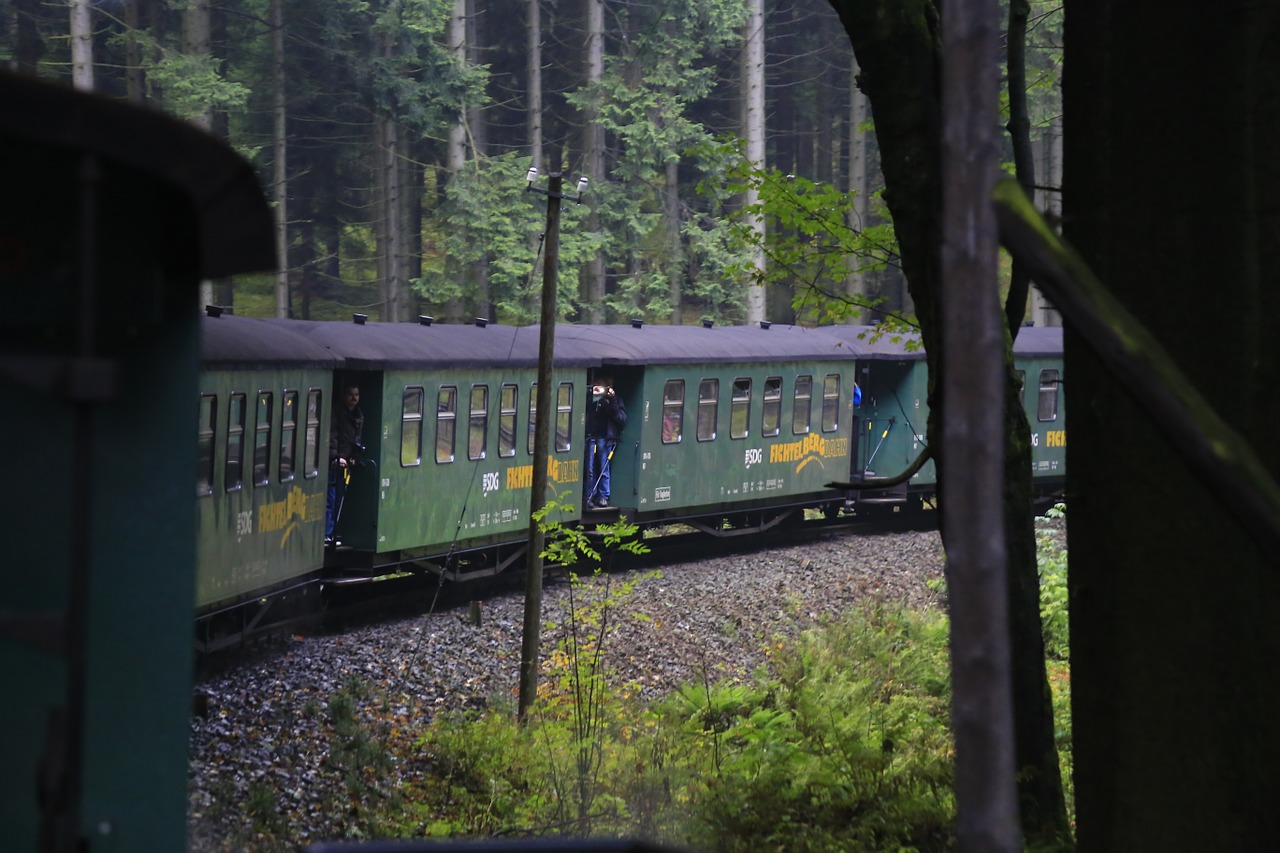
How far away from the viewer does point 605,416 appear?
18.1 meters

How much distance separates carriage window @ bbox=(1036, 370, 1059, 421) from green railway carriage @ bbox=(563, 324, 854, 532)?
404 centimetres

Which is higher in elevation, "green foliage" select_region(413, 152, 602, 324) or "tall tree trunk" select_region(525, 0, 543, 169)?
"tall tree trunk" select_region(525, 0, 543, 169)

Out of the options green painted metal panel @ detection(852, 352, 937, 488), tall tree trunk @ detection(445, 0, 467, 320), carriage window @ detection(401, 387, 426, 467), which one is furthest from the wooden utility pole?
tall tree trunk @ detection(445, 0, 467, 320)

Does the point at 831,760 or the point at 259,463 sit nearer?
the point at 831,760

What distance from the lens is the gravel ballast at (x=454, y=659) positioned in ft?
27.8

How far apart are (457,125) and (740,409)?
19.1 m

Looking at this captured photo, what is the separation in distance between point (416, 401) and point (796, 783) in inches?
327

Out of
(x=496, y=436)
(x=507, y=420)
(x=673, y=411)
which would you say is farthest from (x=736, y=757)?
(x=673, y=411)

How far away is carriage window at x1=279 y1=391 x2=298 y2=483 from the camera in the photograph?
41.3ft

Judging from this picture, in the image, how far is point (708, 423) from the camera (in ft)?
63.5

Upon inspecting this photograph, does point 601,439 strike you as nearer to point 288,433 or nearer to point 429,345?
point 429,345

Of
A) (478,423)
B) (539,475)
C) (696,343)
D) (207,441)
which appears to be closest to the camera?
(207,441)

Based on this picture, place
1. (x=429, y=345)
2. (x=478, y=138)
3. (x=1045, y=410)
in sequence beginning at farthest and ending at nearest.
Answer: (x=478, y=138) < (x=1045, y=410) < (x=429, y=345)

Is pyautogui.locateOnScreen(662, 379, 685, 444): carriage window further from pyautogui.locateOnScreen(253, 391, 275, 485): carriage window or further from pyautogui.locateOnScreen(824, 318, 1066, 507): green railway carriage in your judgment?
pyautogui.locateOnScreen(253, 391, 275, 485): carriage window
